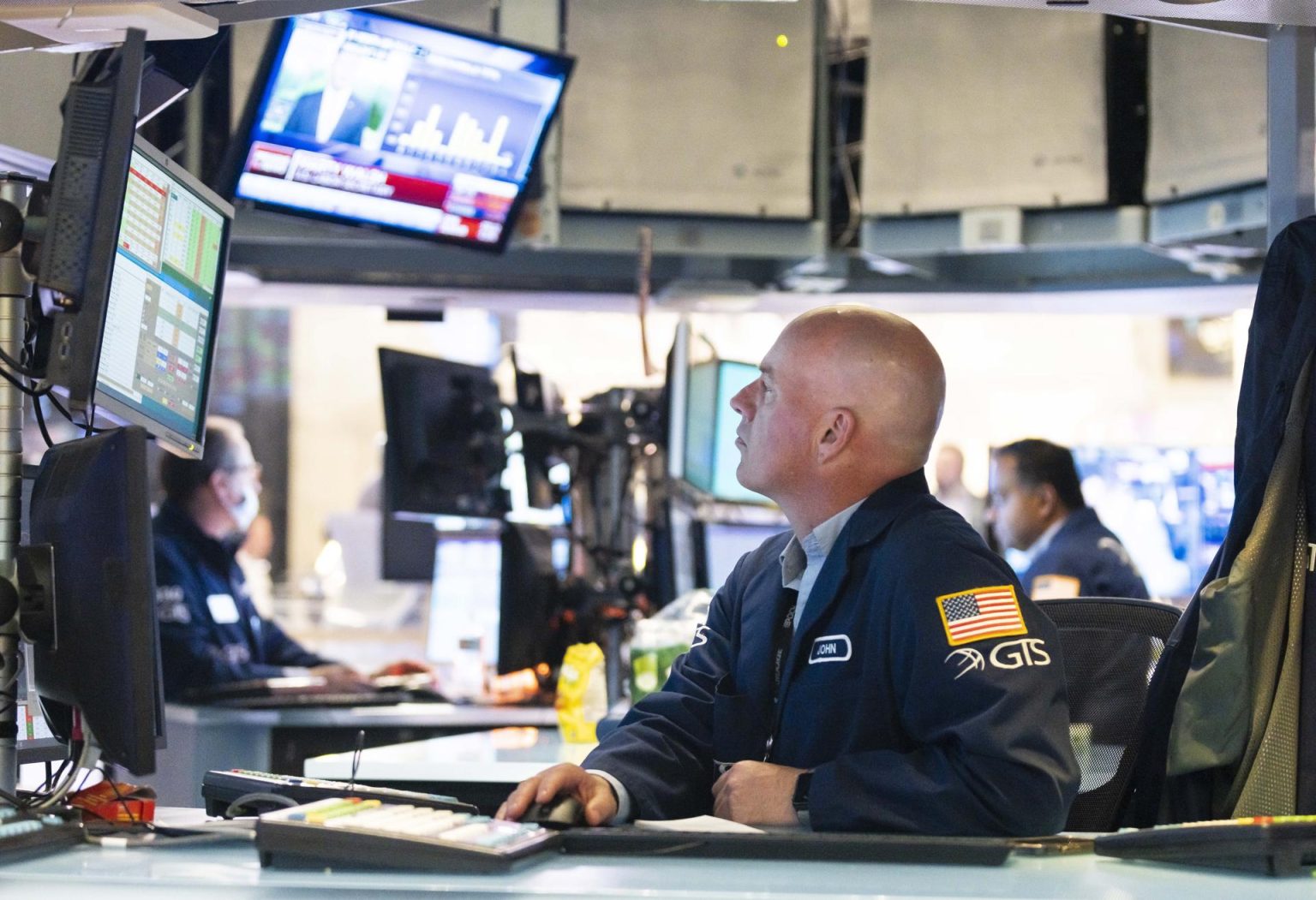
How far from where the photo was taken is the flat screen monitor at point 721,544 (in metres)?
4.53

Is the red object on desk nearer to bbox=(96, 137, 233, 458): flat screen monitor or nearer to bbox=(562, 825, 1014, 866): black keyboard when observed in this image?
bbox=(96, 137, 233, 458): flat screen monitor

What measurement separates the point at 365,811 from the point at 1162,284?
169 inches

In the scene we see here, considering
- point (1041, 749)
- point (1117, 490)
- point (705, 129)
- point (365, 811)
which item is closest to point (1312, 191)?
point (1041, 749)

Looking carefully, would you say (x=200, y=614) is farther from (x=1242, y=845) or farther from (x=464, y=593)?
(x=1242, y=845)

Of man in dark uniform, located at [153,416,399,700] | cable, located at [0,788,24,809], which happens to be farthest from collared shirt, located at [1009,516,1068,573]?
cable, located at [0,788,24,809]

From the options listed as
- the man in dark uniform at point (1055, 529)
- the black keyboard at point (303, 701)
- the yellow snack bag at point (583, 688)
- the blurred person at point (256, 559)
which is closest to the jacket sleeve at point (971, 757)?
the yellow snack bag at point (583, 688)

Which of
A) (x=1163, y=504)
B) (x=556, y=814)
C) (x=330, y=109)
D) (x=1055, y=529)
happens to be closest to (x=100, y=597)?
(x=556, y=814)

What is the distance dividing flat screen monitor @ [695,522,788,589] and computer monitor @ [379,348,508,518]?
1.94 feet

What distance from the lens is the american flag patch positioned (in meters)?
1.90

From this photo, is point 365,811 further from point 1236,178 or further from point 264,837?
point 1236,178

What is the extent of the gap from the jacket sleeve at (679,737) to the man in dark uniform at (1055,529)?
2.52 m

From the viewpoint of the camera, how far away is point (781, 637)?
222cm

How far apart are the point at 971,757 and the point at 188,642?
330 cm

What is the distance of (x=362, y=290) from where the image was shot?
17.1ft
